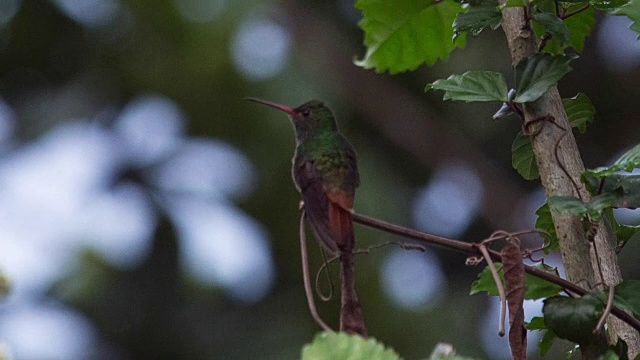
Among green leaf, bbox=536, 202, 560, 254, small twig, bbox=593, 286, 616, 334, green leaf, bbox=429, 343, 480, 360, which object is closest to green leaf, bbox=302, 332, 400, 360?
green leaf, bbox=429, 343, 480, 360

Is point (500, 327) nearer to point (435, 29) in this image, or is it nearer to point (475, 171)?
point (435, 29)

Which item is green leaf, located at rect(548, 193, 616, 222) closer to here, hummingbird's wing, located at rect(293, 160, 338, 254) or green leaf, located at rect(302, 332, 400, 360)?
hummingbird's wing, located at rect(293, 160, 338, 254)

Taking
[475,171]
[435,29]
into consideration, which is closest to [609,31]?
[475,171]

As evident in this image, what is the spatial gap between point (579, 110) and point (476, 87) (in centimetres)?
19

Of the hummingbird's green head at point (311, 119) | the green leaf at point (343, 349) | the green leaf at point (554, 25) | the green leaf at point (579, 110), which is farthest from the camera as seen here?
the hummingbird's green head at point (311, 119)

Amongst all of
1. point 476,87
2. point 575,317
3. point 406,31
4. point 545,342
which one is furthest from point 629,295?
point 406,31

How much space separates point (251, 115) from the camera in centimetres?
753

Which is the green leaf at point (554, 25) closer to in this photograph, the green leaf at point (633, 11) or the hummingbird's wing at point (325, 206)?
the green leaf at point (633, 11)

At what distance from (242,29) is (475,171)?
1.93 m

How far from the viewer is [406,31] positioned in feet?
5.20

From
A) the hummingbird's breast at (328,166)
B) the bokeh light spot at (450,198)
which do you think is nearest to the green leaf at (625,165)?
the hummingbird's breast at (328,166)

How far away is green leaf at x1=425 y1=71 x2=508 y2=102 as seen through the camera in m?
1.31

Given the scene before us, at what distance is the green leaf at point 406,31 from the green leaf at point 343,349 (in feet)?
2.52

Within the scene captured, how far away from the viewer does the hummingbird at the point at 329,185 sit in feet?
3.69
